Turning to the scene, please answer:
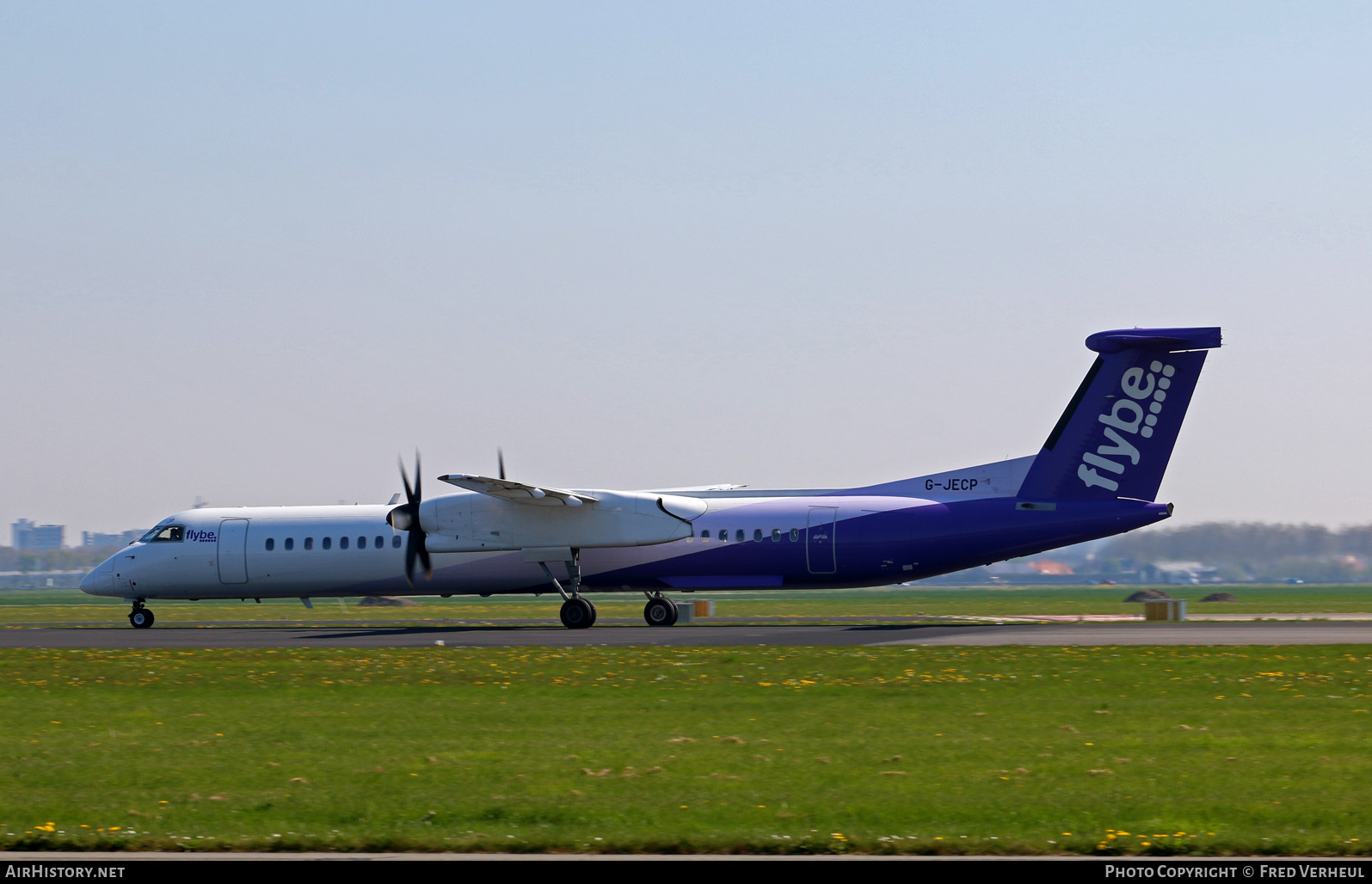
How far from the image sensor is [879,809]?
10.5 m

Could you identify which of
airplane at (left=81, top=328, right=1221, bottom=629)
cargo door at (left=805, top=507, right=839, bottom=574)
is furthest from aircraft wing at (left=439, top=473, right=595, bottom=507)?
cargo door at (left=805, top=507, right=839, bottom=574)

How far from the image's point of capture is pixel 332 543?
39.9 metres

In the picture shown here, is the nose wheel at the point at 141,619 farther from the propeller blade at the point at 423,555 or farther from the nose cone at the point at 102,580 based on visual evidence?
the propeller blade at the point at 423,555

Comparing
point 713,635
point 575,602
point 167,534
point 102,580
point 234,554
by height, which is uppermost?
point 167,534

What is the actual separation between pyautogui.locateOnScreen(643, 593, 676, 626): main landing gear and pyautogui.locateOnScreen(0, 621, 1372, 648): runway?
2.64 feet

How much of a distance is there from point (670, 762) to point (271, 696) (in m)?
9.16

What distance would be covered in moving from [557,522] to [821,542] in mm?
7589

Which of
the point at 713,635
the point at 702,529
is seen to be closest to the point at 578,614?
the point at 702,529

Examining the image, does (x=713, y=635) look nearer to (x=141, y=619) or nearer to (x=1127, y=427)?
(x=1127, y=427)

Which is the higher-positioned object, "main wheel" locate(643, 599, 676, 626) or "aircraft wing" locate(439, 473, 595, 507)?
"aircraft wing" locate(439, 473, 595, 507)

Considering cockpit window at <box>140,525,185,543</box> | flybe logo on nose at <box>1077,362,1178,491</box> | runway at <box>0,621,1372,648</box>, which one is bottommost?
runway at <box>0,621,1372,648</box>

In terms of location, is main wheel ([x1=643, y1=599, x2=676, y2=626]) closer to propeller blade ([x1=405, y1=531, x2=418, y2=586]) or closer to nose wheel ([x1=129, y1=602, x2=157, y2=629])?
propeller blade ([x1=405, y1=531, x2=418, y2=586])

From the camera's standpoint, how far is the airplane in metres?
34.6
